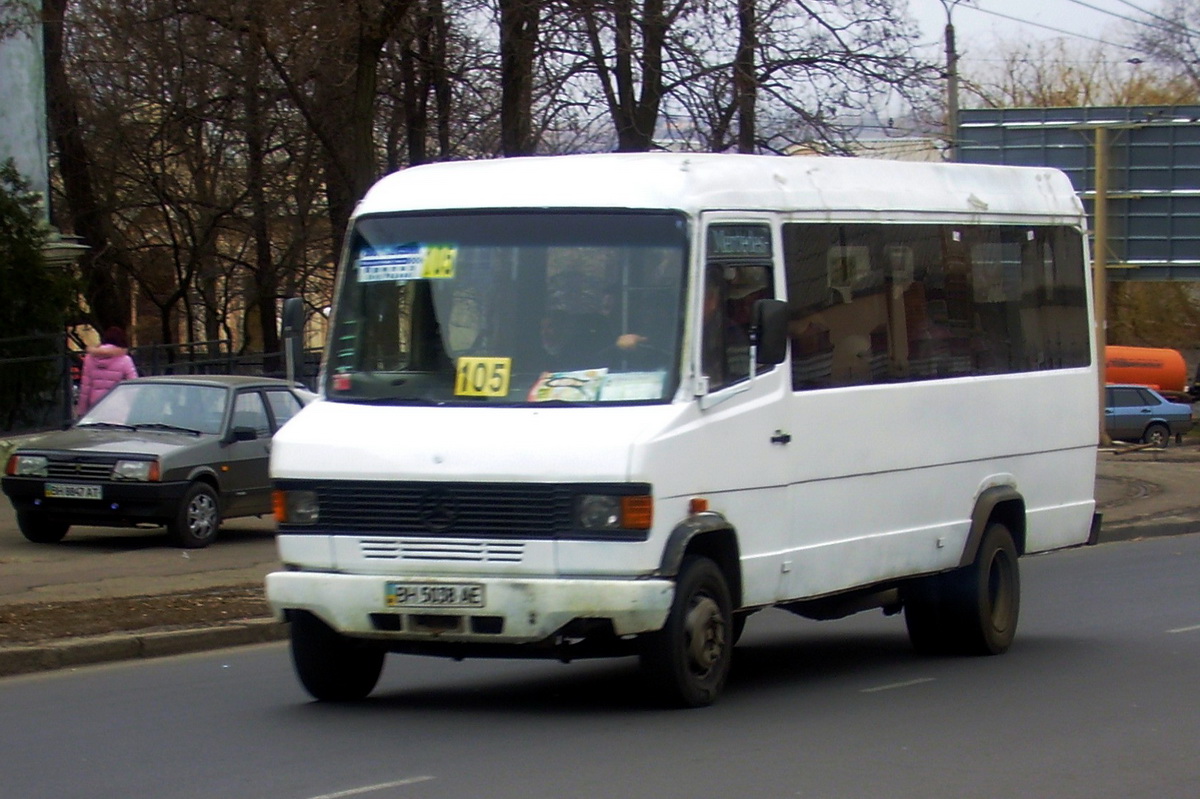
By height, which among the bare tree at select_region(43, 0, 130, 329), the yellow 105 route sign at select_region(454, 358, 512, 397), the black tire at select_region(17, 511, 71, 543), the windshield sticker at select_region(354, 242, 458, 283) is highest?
the bare tree at select_region(43, 0, 130, 329)

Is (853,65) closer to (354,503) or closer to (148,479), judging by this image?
(148,479)

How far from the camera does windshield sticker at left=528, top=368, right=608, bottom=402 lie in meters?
8.40

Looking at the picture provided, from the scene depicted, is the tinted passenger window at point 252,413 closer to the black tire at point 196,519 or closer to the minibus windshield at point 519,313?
the black tire at point 196,519

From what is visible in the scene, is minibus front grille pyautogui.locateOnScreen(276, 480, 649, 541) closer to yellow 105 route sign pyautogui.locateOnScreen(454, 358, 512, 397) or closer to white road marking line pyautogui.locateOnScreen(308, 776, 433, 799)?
yellow 105 route sign pyautogui.locateOnScreen(454, 358, 512, 397)

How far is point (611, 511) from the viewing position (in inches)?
316

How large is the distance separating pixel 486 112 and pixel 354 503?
19301 mm

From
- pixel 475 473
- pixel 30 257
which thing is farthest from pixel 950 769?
pixel 30 257

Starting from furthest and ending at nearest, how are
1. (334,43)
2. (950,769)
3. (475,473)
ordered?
1. (334,43)
2. (475,473)
3. (950,769)

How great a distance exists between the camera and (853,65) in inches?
Result: 1014

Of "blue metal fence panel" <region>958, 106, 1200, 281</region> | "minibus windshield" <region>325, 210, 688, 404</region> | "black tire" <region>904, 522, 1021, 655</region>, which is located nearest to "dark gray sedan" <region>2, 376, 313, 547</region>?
"black tire" <region>904, 522, 1021, 655</region>

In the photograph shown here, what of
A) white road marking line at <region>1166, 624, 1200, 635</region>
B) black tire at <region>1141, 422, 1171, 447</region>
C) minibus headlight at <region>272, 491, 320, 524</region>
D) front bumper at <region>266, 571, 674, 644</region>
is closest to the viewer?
front bumper at <region>266, 571, 674, 644</region>

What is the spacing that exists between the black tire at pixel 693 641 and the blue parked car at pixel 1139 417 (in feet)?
131

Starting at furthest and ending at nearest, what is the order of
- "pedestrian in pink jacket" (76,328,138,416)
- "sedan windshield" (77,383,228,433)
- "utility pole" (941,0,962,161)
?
1. "utility pole" (941,0,962,161)
2. "pedestrian in pink jacket" (76,328,138,416)
3. "sedan windshield" (77,383,228,433)

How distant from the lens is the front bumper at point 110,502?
1636 centimetres
